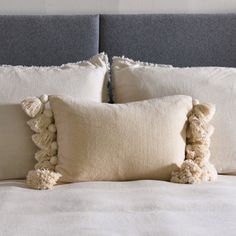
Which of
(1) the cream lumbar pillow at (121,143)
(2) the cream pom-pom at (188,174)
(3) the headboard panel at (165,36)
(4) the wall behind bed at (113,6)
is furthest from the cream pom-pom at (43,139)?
(4) the wall behind bed at (113,6)

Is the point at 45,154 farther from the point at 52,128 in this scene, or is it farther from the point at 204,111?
the point at 204,111

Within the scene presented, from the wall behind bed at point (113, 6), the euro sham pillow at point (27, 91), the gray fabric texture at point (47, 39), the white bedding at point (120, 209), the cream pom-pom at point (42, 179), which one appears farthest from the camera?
the wall behind bed at point (113, 6)

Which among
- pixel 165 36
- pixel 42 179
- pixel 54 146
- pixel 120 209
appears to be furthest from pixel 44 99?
pixel 165 36

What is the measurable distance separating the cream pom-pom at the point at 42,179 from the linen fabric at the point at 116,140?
0.12ft

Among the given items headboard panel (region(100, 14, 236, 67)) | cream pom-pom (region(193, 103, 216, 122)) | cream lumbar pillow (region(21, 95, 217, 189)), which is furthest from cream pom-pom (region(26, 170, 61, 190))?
headboard panel (region(100, 14, 236, 67))

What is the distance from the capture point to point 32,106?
1726 mm

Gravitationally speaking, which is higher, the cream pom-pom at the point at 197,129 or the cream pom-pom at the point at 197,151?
the cream pom-pom at the point at 197,129

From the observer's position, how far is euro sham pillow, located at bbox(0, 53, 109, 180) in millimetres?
1746

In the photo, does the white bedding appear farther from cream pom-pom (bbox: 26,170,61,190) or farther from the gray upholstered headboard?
the gray upholstered headboard

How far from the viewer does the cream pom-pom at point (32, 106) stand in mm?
1725

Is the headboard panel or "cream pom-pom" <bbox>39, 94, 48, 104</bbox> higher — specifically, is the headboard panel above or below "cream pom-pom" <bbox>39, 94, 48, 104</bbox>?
above

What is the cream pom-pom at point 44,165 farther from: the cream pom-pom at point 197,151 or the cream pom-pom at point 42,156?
the cream pom-pom at point 197,151

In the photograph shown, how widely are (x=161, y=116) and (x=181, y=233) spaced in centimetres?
53

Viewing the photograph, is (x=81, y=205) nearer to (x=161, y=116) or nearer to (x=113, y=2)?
(x=161, y=116)
